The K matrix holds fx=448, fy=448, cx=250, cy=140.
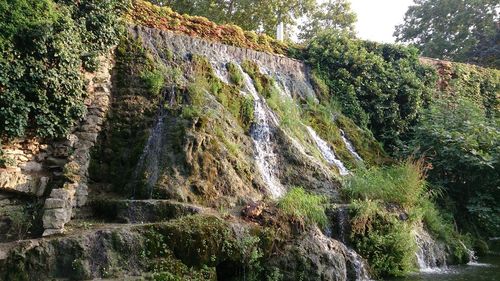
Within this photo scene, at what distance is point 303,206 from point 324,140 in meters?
4.83

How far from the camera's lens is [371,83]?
1470cm

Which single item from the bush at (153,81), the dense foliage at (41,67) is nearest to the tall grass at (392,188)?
the bush at (153,81)

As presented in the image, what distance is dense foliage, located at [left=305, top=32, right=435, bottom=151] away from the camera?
14320 mm

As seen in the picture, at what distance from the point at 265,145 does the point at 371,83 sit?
631 centimetres

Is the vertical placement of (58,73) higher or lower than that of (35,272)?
higher

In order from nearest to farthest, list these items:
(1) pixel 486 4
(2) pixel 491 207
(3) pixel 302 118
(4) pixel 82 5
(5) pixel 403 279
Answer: (5) pixel 403 279
(4) pixel 82 5
(2) pixel 491 207
(3) pixel 302 118
(1) pixel 486 4

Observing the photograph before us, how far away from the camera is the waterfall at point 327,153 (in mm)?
10930

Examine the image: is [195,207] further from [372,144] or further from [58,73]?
[372,144]

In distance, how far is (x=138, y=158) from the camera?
845 centimetres

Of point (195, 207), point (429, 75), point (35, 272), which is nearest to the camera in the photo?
point (35, 272)

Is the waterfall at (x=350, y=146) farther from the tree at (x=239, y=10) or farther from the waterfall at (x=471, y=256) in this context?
the tree at (x=239, y=10)

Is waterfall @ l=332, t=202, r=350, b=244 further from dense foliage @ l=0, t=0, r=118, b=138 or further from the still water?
dense foliage @ l=0, t=0, r=118, b=138

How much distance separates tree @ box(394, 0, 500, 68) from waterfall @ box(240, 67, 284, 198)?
20004 mm

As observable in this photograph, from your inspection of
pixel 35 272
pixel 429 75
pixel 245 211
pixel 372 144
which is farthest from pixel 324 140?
pixel 35 272
